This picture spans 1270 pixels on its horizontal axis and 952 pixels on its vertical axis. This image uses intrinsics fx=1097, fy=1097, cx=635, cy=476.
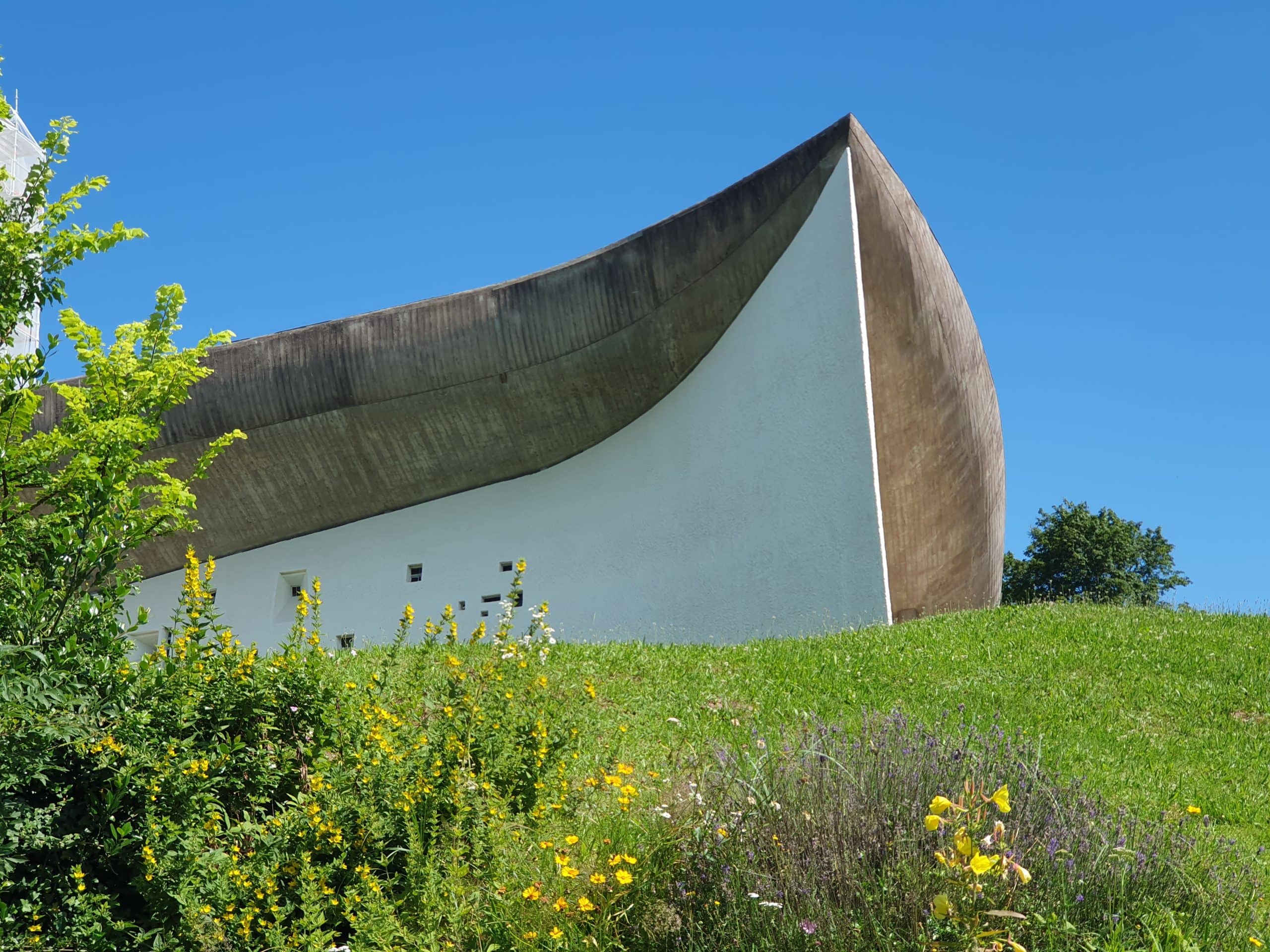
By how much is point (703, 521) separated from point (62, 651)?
36.6ft

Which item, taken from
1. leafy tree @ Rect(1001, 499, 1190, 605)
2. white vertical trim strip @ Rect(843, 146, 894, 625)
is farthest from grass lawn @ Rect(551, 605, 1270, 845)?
leafy tree @ Rect(1001, 499, 1190, 605)

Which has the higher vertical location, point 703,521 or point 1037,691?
point 703,521

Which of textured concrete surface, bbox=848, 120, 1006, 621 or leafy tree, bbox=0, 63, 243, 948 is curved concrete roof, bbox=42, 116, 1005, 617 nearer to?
textured concrete surface, bbox=848, 120, 1006, 621

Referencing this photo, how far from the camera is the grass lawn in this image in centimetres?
667

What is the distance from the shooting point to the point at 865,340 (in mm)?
14414

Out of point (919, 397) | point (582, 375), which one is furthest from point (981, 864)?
point (919, 397)

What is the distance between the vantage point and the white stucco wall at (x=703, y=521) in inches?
565

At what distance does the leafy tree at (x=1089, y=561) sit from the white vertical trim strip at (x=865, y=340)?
846 inches

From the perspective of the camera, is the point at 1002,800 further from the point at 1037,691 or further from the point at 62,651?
the point at 1037,691

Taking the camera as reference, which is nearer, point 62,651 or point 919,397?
point 62,651

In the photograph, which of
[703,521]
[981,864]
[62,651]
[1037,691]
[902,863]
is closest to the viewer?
[981,864]

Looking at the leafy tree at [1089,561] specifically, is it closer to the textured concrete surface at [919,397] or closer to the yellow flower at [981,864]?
the textured concrete surface at [919,397]

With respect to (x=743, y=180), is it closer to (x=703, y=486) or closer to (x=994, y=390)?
(x=703, y=486)

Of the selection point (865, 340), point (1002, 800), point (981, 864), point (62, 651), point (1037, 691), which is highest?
point (865, 340)
